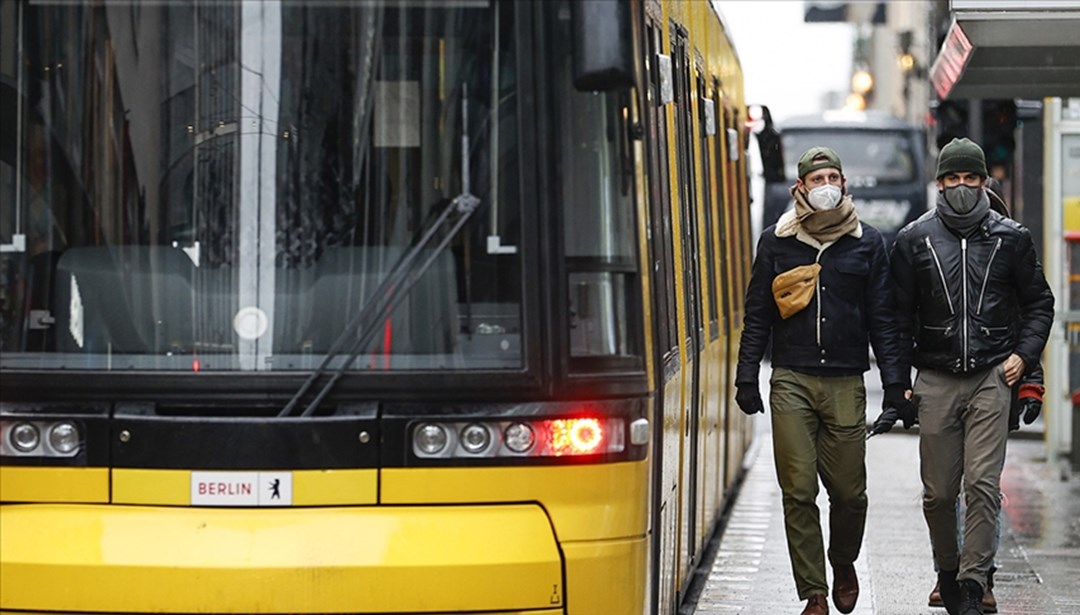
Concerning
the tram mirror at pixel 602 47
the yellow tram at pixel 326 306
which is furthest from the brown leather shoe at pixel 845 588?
the tram mirror at pixel 602 47

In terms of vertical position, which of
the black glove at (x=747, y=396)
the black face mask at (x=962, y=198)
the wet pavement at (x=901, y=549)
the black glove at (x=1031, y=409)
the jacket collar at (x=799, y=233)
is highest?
the black face mask at (x=962, y=198)

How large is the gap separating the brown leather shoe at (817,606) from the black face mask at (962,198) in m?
1.62

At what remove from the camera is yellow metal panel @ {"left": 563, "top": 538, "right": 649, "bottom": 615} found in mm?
6027

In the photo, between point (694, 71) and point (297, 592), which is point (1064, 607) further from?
point (297, 592)

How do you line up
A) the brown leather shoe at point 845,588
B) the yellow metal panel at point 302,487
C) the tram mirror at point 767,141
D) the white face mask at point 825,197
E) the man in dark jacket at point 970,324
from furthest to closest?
the tram mirror at point 767,141 → the brown leather shoe at point 845,588 → the man in dark jacket at point 970,324 → the white face mask at point 825,197 → the yellow metal panel at point 302,487

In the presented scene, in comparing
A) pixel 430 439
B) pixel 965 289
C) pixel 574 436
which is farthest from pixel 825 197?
pixel 430 439

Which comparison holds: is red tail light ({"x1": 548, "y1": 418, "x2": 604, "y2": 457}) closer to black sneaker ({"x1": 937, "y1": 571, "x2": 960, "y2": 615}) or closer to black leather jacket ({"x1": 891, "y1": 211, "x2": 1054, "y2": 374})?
black leather jacket ({"x1": 891, "y1": 211, "x2": 1054, "y2": 374})

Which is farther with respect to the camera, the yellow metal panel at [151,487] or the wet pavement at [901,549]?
the wet pavement at [901,549]

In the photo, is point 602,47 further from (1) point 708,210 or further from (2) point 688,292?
(1) point 708,210

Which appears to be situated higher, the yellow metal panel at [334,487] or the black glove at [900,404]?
the black glove at [900,404]

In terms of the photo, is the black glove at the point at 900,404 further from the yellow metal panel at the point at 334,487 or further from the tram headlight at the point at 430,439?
the yellow metal panel at the point at 334,487

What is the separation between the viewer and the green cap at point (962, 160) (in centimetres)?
857

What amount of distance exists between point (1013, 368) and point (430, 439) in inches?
129

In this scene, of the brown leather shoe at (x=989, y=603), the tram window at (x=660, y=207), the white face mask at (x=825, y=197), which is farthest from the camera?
the brown leather shoe at (x=989, y=603)
